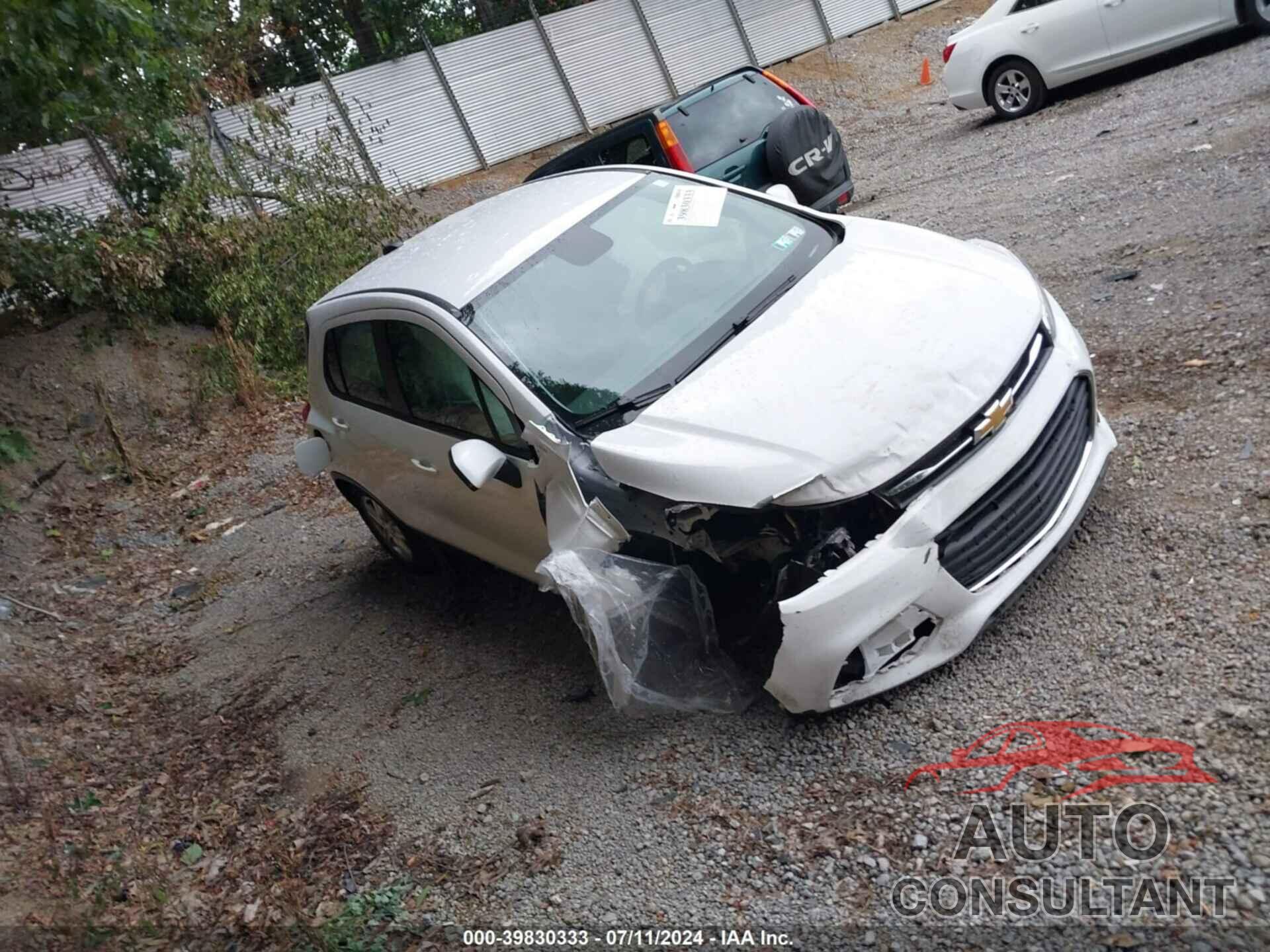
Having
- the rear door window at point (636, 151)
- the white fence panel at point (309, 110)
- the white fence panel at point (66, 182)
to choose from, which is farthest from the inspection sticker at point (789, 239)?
the white fence panel at point (309, 110)

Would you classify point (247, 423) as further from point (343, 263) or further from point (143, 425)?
point (343, 263)

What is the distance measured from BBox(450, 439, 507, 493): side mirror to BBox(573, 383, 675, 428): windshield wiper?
1.21 feet

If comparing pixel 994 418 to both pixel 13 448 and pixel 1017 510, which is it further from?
pixel 13 448

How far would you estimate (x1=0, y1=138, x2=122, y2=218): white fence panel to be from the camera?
49.0ft

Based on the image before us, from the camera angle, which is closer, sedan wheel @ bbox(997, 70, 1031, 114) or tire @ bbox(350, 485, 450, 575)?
tire @ bbox(350, 485, 450, 575)

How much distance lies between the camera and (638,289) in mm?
4848

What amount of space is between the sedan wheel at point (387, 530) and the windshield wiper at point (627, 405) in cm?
209

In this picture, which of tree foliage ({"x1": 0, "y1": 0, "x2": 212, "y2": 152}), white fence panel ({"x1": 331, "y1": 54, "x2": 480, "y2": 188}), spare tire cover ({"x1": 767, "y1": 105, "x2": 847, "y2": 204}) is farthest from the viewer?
white fence panel ({"x1": 331, "y1": 54, "x2": 480, "y2": 188})

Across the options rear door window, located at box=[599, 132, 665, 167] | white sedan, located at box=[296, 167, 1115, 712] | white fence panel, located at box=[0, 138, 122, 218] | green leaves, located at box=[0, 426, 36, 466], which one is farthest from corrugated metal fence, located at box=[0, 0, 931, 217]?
white sedan, located at box=[296, 167, 1115, 712]

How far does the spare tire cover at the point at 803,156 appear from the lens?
959cm

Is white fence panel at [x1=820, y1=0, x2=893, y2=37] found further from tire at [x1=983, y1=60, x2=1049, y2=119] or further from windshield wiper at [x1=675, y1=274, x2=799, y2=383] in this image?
windshield wiper at [x1=675, y1=274, x2=799, y2=383]

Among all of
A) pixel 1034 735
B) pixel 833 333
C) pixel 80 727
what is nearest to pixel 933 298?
pixel 833 333

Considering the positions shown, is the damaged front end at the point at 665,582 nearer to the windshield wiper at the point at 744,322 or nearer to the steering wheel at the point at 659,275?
the windshield wiper at the point at 744,322

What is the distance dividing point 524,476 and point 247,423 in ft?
24.5
